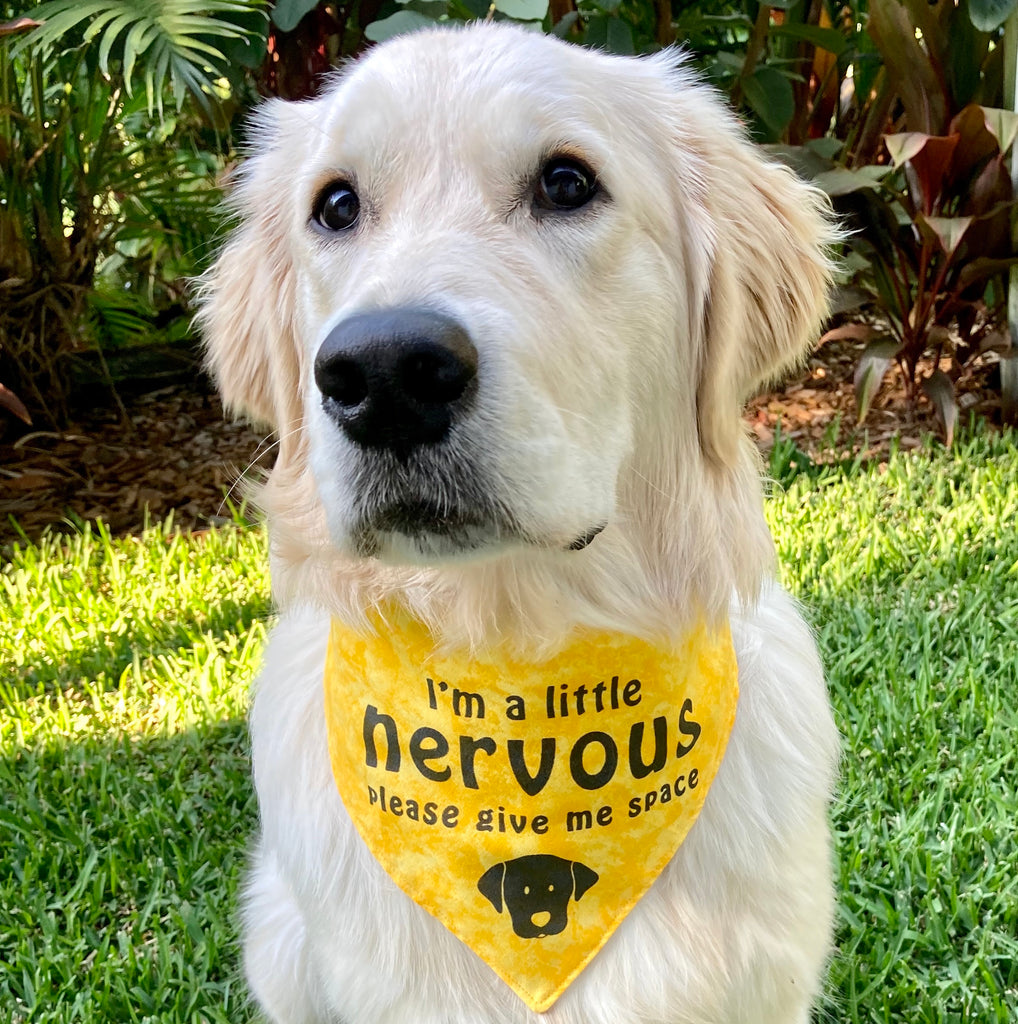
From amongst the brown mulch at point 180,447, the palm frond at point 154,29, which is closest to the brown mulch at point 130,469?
the brown mulch at point 180,447

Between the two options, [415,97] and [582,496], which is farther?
[415,97]

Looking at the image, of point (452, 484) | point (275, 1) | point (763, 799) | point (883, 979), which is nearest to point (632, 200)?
point (452, 484)

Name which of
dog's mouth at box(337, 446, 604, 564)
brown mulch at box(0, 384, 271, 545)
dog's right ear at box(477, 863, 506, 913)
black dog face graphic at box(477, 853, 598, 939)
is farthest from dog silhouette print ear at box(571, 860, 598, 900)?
brown mulch at box(0, 384, 271, 545)

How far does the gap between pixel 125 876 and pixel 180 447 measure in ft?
9.82

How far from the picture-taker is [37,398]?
5.06 metres

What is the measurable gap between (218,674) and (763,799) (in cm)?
201

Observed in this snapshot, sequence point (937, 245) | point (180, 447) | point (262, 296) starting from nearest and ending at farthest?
1. point (262, 296)
2. point (937, 245)
3. point (180, 447)

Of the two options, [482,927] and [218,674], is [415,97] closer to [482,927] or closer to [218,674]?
[482,927]

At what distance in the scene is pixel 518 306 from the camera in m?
1.47

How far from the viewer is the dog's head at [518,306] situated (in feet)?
4.59

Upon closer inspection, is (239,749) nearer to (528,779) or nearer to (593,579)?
(528,779)

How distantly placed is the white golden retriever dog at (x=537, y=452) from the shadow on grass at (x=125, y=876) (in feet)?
0.95

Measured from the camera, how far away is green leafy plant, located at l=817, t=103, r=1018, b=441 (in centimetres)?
449

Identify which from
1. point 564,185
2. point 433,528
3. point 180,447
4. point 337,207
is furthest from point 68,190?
point 433,528
